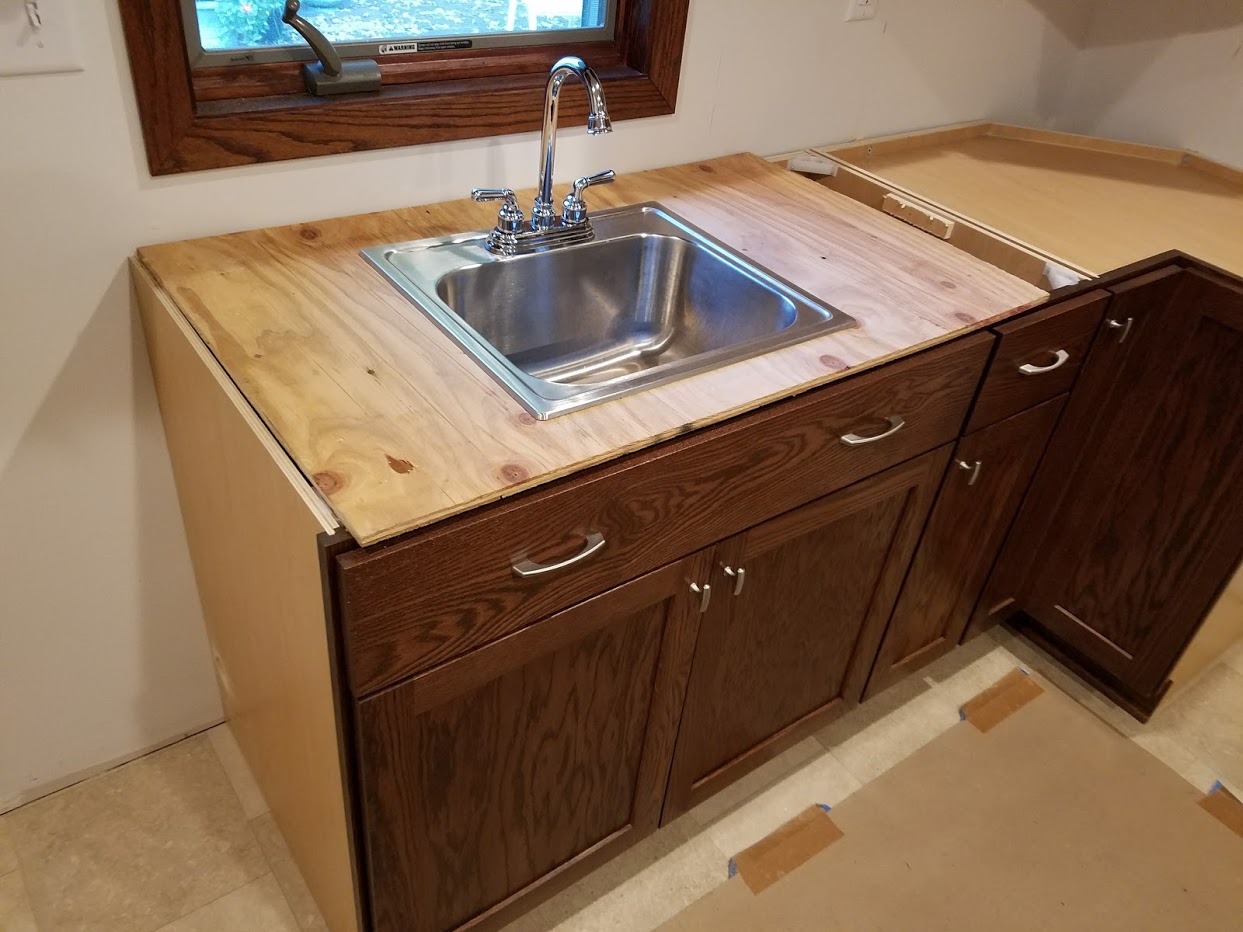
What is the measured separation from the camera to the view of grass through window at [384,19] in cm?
117

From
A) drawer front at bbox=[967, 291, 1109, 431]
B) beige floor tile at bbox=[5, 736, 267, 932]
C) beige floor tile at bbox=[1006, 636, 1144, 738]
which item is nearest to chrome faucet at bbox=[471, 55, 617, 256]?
drawer front at bbox=[967, 291, 1109, 431]

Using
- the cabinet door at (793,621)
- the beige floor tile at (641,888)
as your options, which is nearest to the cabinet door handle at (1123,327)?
the cabinet door at (793,621)

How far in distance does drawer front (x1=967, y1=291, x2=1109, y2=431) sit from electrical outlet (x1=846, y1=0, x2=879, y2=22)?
0.66 meters

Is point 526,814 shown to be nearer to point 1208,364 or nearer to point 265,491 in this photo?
point 265,491

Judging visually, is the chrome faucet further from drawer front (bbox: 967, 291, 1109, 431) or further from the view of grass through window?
drawer front (bbox: 967, 291, 1109, 431)

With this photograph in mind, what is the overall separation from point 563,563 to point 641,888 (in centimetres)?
80

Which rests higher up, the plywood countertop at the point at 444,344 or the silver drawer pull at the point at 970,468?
the plywood countertop at the point at 444,344

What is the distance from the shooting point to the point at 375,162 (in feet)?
4.26

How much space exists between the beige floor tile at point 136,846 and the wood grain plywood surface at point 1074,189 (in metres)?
1.57

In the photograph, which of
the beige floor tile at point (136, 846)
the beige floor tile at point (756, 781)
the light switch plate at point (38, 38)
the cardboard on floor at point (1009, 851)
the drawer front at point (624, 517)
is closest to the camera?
the drawer front at point (624, 517)

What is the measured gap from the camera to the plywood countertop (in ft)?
2.94

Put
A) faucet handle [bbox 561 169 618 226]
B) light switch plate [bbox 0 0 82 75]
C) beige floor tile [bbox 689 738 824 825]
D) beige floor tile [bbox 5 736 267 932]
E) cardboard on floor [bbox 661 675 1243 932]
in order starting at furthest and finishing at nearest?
beige floor tile [bbox 689 738 824 825] < cardboard on floor [bbox 661 675 1243 932] < beige floor tile [bbox 5 736 267 932] < faucet handle [bbox 561 169 618 226] < light switch plate [bbox 0 0 82 75]

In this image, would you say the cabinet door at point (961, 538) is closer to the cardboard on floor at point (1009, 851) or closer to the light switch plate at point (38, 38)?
the cardboard on floor at point (1009, 851)

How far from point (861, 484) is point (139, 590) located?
1.10 metres
